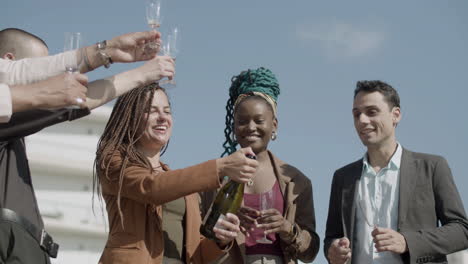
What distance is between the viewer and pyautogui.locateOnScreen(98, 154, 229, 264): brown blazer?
4.93m

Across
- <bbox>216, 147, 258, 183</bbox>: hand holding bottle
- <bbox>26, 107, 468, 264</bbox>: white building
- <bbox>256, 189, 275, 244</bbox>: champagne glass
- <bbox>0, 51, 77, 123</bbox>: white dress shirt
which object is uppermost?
<bbox>0, 51, 77, 123</bbox>: white dress shirt

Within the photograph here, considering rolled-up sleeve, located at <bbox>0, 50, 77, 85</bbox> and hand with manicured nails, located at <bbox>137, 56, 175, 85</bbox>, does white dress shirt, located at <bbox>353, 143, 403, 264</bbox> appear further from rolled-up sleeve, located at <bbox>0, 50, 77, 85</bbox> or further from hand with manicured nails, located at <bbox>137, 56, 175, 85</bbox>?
rolled-up sleeve, located at <bbox>0, 50, 77, 85</bbox>

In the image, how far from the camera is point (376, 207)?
242 inches

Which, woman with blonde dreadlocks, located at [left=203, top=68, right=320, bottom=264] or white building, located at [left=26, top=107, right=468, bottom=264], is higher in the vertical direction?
woman with blonde dreadlocks, located at [left=203, top=68, right=320, bottom=264]

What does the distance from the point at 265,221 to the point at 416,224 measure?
1.28 meters

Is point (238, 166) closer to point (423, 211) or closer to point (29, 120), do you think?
point (29, 120)

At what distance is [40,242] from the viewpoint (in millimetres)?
3908

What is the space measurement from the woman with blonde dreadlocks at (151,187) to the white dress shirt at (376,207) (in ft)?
4.24

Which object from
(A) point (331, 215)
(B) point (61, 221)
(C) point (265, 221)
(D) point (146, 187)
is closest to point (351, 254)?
(A) point (331, 215)

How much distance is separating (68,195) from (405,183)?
1333 inches

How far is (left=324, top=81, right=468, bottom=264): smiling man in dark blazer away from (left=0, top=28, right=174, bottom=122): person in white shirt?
2.29m

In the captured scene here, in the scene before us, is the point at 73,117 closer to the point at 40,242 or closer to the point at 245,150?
the point at 40,242

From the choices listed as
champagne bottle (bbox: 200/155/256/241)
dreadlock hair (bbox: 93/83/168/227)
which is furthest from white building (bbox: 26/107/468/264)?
dreadlock hair (bbox: 93/83/168/227)

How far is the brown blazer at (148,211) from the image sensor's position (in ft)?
16.2
